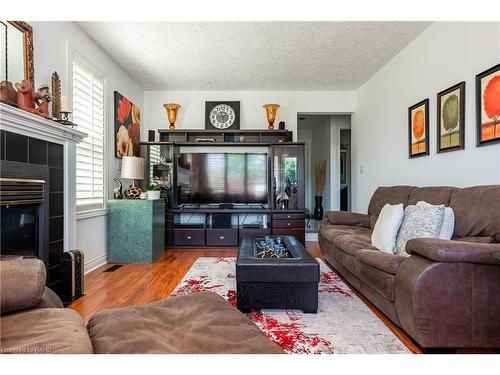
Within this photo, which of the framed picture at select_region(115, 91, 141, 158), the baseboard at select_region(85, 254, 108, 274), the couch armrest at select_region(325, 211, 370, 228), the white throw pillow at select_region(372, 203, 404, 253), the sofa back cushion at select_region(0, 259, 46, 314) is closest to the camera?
the sofa back cushion at select_region(0, 259, 46, 314)

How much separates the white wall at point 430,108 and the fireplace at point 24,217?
11.4 feet

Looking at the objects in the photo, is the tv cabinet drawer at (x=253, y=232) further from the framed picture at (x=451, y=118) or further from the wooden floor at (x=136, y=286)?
the framed picture at (x=451, y=118)

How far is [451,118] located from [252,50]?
227cm

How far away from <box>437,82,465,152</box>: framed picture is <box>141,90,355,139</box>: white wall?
8.17 ft

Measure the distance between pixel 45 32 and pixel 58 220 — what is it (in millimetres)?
1678

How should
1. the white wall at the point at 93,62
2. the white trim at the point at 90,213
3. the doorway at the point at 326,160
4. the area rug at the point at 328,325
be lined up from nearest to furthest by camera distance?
the area rug at the point at 328,325 → the white wall at the point at 93,62 → the white trim at the point at 90,213 → the doorway at the point at 326,160

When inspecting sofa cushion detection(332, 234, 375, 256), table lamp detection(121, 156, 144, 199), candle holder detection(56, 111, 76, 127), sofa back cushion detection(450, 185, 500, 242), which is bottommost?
sofa cushion detection(332, 234, 375, 256)

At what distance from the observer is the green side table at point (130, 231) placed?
12.3 ft

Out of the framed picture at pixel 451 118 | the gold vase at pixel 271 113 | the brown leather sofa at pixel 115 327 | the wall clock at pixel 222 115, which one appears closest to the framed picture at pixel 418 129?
the framed picture at pixel 451 118

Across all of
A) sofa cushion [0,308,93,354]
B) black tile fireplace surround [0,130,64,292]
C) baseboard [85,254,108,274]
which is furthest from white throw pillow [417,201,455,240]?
baseboard [85,254,108,274]

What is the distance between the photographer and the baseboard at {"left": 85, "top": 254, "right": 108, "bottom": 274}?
333 cm

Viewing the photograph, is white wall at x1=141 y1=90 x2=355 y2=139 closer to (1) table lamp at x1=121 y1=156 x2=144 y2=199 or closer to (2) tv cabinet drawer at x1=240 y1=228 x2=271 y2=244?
(1) table lamp at x1=121 y1=156 x2=144 y2=199

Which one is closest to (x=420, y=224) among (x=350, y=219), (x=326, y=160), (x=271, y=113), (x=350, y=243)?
(x=350, y=243)

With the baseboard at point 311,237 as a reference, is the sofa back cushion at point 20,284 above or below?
above
